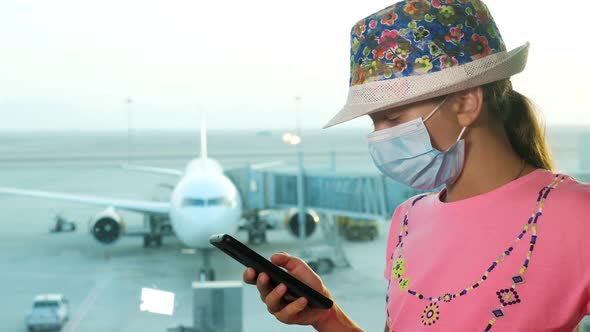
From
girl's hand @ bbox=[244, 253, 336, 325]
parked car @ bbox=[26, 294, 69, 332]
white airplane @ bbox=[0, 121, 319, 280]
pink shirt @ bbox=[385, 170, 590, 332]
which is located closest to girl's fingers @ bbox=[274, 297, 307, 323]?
girl's hand @ bbox=[244, 253, 336, 325]

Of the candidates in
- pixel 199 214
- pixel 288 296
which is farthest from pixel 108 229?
pixel 288 296

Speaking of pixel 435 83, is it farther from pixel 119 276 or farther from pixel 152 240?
pixel 152 240

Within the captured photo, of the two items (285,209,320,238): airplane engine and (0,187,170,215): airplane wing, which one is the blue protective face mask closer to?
(285,209,320,238): airplane engine

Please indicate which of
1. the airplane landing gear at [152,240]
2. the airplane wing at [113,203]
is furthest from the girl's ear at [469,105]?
the airplane landing gear at [152,240]

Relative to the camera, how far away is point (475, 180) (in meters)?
0.73

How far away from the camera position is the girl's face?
0.71m

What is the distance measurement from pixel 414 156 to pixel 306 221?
5439 mm

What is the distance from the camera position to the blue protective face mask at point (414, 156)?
0.71m

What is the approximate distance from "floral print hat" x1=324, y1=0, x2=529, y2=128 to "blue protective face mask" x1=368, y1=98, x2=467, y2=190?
1.6 inches

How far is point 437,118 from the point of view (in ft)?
2.34

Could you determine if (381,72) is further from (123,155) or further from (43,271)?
(123,155)

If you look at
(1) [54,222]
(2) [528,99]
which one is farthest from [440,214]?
(1) [54,222]

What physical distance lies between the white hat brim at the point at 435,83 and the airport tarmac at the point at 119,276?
1738 mm

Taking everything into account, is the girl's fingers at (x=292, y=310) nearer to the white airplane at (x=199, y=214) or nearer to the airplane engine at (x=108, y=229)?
the white airplane at (x=199, y=214)
